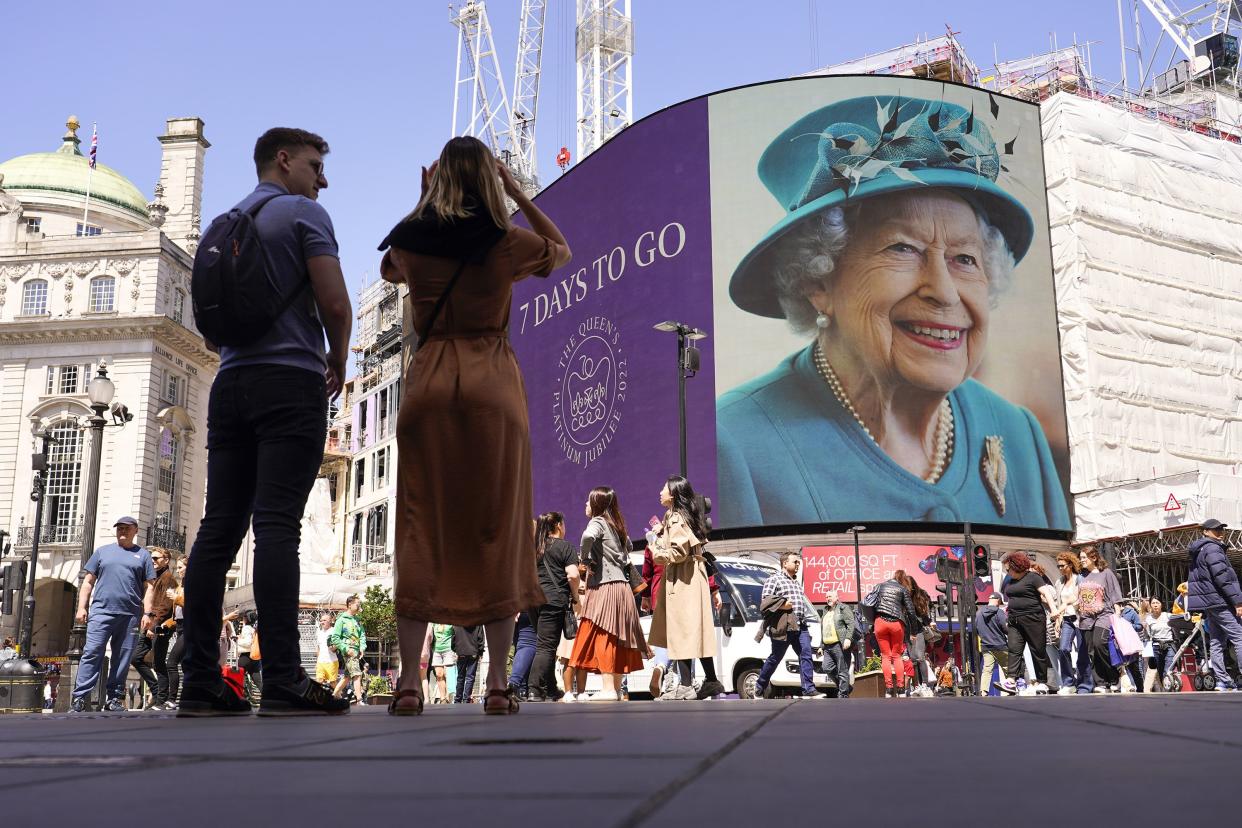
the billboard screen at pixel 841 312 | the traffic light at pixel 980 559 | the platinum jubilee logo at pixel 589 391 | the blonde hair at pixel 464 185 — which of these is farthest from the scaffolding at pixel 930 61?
the blonde hair at pixel 464 185

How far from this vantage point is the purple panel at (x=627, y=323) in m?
38.1

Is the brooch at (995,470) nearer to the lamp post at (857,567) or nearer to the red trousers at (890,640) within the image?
the lamp post at (857,567)

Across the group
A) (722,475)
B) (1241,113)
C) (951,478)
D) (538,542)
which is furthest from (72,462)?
(1241,113)

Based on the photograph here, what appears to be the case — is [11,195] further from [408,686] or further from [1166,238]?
[408,686]

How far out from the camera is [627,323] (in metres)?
40.5

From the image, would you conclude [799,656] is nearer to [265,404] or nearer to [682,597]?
[682,597]

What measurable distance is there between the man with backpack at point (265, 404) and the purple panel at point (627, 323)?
32.0 m

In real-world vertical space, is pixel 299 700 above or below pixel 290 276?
below

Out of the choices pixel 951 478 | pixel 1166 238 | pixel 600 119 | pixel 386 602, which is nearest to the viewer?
pixel 951 478

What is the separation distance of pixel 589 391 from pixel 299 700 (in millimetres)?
37758

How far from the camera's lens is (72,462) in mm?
50469

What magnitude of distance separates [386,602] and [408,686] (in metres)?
46.5

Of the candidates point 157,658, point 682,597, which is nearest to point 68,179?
point 157,658

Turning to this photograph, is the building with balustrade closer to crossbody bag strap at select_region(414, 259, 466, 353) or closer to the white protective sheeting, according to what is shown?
the white protective sheeting
